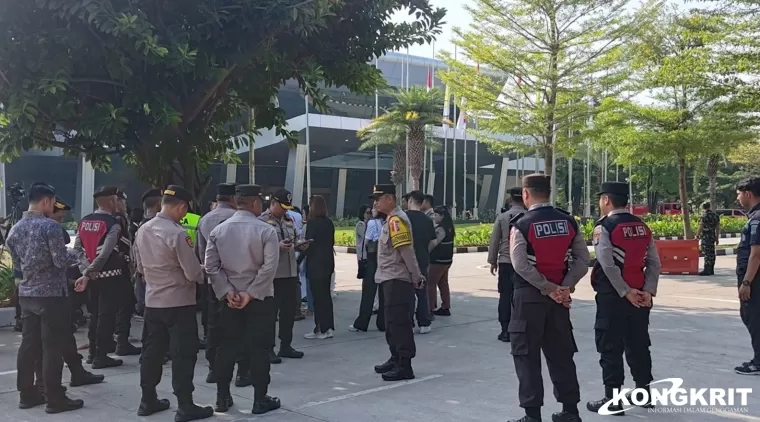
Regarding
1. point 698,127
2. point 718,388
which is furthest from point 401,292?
point 698,127

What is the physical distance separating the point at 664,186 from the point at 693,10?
125ft

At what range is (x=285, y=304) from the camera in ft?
25.2

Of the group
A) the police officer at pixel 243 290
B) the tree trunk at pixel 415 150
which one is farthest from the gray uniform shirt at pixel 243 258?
the tree trunk at pixel 415 150

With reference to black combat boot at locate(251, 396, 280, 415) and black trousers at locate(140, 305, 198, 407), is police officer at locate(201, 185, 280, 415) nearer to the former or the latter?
black combat boot at locate(251, 396, 280, 415)

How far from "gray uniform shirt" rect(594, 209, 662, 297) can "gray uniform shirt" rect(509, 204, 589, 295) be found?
0.41 metres

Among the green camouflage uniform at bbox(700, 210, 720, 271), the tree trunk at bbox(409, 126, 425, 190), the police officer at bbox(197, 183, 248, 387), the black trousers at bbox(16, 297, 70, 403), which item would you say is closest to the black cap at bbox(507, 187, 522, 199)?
the police officer at bbox(197, 183, 248, 387)

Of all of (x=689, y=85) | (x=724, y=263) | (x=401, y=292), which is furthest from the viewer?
(x=724, y=263)

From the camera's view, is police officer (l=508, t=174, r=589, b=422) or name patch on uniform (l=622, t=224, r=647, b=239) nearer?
police officer (l=508, t=174, r=589, b=422)

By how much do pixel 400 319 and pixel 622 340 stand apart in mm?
2097

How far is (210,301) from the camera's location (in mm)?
6840

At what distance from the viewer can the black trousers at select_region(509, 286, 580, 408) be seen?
5.05 meters

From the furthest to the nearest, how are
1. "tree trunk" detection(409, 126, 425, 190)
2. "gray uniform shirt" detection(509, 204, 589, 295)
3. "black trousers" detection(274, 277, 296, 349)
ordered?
1. "tree trunk" detection(409, 126, 425, 190)
2. "black trousers" detection(274, 277, 296, 349)
3. "gray uniform shirt" detection(509, 204, 589, 295)

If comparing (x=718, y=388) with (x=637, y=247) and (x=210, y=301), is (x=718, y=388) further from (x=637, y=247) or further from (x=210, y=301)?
(x=210, y=301)

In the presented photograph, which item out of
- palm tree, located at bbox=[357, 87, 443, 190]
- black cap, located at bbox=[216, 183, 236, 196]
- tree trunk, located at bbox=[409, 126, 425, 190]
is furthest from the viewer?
tree trunk, located at bbox=[409, 126, 425, 190]
